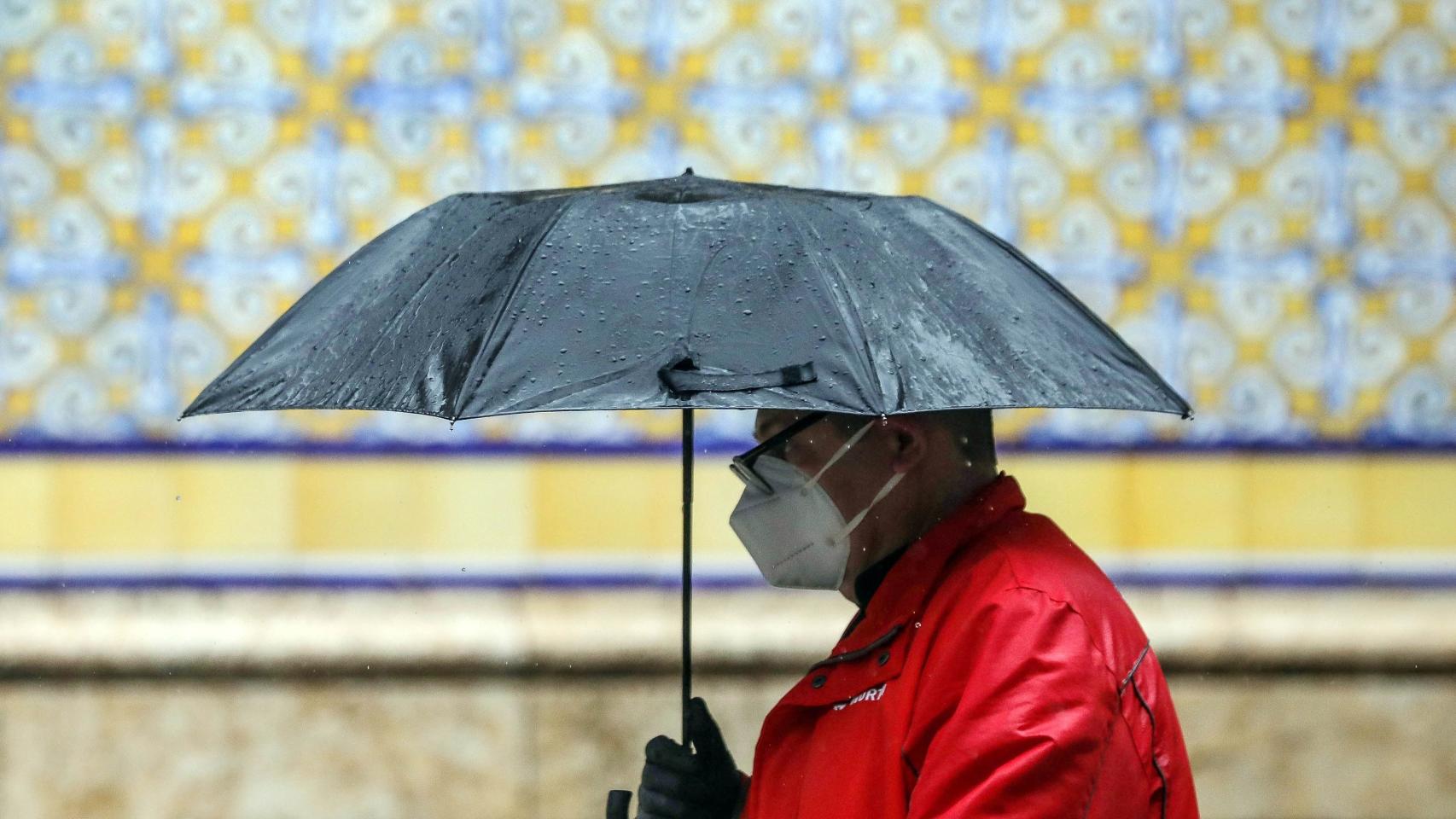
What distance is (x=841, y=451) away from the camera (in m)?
2.25

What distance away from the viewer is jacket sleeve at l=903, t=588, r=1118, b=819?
5.88ft

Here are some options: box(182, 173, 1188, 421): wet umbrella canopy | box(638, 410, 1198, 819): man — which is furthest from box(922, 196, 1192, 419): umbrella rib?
box(638, 410, 1198, 819): man

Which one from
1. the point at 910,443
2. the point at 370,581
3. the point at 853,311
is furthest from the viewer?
the point at 370,581

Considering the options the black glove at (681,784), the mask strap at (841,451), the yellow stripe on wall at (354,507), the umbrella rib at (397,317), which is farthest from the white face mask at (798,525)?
the yellow stripe on wall at (354,507)

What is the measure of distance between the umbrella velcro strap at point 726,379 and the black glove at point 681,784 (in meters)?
0.71

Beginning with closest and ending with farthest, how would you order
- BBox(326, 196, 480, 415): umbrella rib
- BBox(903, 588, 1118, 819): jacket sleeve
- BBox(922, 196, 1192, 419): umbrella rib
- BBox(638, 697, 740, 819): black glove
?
1. BBox(903, 588, 1118, 819): jacket sleeve
2. BBox(326, 196, 480, 415): umbrella rib
3. BBox(922, 196, 1192, 419): umbrella rib
4. BBox(638, 697, 740, 819): black glove

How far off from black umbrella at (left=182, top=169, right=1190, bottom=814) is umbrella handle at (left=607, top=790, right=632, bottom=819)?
2.44 feet

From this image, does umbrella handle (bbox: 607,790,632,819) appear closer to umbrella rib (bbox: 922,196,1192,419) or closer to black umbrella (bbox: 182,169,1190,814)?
black umbrella (bbox: 182,169,1190,814)

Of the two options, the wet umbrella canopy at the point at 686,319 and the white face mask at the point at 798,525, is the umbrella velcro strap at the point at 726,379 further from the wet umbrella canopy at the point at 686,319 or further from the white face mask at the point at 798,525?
the white face mask at the point at 798,525

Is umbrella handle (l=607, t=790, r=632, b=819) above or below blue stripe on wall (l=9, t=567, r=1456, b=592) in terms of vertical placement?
below

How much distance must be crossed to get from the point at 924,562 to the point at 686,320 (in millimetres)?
A: 485

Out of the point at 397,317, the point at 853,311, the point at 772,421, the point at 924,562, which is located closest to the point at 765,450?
the point at 772,421

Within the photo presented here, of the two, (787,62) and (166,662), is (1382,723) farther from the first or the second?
(166,662)

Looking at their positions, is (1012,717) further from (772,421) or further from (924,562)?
(772,421)
